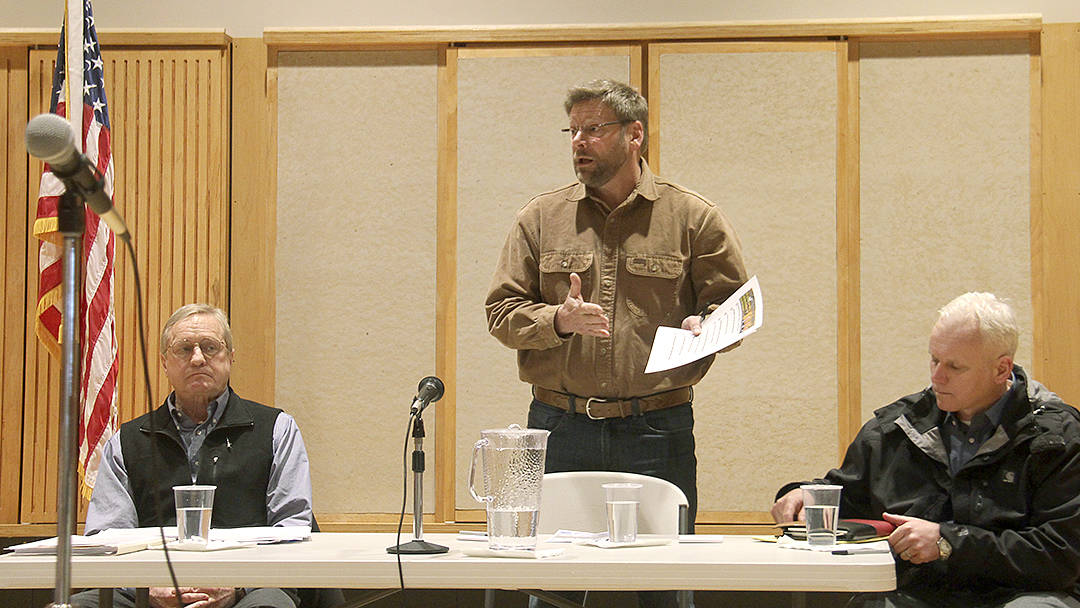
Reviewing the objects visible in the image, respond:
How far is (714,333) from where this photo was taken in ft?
8.89

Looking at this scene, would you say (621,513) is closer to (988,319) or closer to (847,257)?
(988,319)

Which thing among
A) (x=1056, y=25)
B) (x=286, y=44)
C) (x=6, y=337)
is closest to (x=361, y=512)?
(x=6, y=337)

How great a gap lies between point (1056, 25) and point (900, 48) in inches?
23.8

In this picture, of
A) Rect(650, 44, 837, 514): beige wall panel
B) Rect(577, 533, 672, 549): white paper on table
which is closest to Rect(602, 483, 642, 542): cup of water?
Rect(577, 533, 672, 549): white paper on table

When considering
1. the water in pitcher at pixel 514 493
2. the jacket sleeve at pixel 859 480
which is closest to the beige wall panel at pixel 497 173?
the jacket sleeve at pixel 859 480

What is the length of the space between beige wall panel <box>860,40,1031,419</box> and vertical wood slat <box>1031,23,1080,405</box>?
0.05 meters

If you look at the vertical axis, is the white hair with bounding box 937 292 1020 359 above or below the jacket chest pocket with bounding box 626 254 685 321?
below

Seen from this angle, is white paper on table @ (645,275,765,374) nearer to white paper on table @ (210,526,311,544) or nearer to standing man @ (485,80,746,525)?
standing man @ (485,80,746,525)

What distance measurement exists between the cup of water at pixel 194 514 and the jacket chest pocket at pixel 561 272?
1406 mm

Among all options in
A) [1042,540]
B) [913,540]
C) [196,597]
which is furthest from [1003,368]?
[196,597]

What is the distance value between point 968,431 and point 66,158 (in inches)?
85.3

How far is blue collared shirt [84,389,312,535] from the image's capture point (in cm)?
291

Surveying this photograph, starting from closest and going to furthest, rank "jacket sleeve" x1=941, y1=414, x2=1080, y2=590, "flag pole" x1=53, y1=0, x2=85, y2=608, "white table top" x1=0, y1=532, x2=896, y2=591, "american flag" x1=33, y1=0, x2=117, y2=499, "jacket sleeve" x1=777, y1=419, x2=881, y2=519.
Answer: "flag pole" x1=53, y1=0, x2=85, y2=608, "white table top" x1=0, y1=532, x2=896, y2=591, "jacket sleeve" x1=941, y1=414, x2=1080, y2=590, "jacket sleeve" x1=777, y1=419, x2=881, y2=519, "american flag" x1=33, y1=0, x2=117, y2=499

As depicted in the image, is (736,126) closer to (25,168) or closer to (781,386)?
(781,386)
